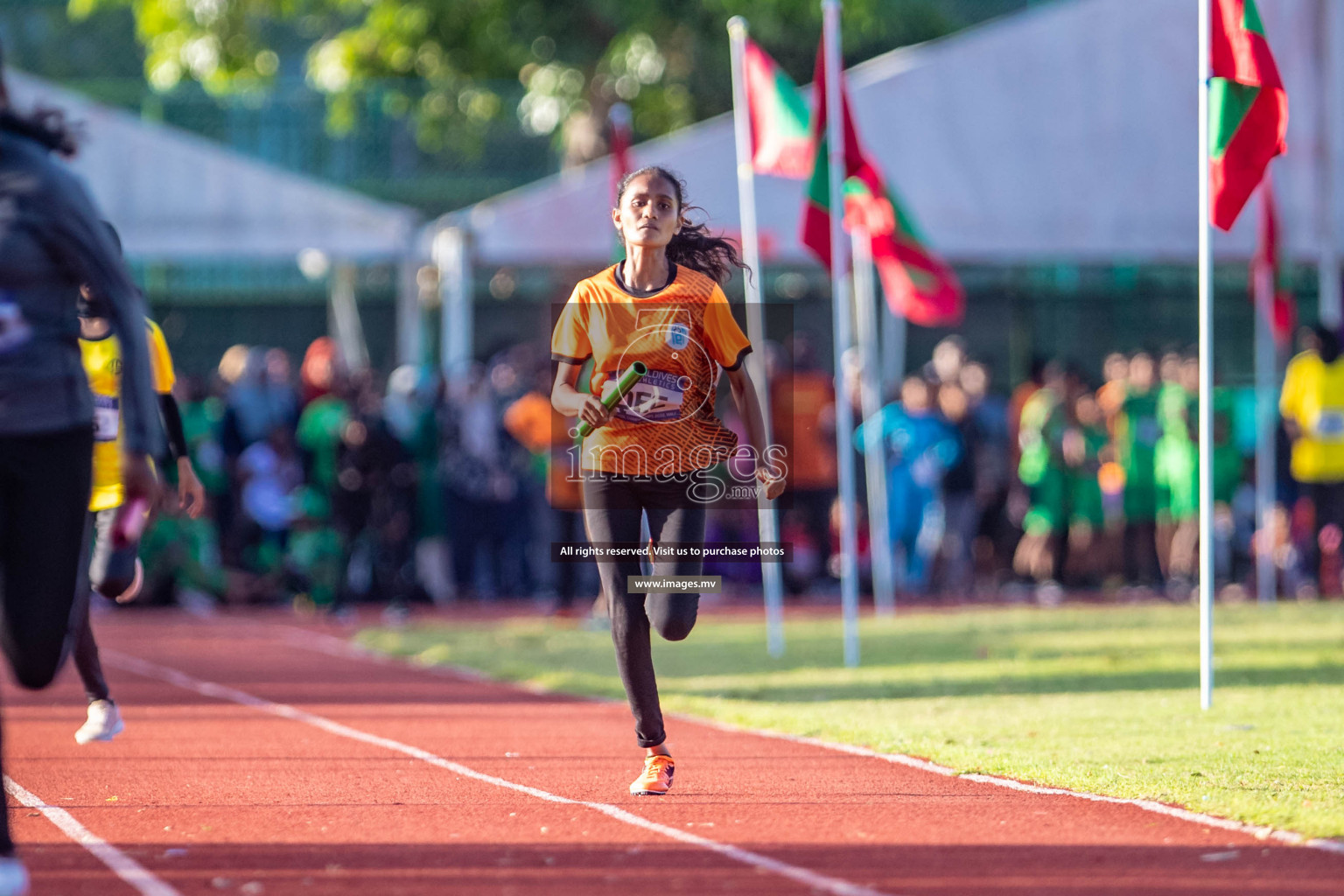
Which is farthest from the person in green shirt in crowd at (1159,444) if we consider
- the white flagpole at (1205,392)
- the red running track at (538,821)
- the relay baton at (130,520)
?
the relay baton at (130,520)

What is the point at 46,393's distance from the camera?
5086 millimetres

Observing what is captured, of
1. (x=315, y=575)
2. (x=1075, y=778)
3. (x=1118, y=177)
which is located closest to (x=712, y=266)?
(x=1075, y=778)

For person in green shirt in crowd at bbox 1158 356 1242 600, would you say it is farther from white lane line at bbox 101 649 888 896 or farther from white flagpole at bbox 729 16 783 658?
white lane line at bbox 101 649 888 896

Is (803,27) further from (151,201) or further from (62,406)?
(62,406)

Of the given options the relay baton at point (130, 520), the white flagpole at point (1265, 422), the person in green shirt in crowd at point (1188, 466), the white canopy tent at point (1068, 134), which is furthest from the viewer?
the white canopy tent at point (1068, 134)

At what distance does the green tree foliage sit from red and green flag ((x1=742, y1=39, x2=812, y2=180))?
38.7ft


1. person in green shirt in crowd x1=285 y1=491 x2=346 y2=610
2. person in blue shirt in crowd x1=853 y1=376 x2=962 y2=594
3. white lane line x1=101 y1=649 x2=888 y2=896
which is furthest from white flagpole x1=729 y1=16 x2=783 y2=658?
person in green shirt in crowd x1=285 y1=491 x2=346 y2=610

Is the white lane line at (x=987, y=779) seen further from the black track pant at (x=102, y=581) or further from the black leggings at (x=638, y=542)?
the black track pant at (x=102, y=581)

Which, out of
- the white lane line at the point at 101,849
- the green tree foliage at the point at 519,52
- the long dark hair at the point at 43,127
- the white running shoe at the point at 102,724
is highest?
the green tree foliage at the point at 519,52

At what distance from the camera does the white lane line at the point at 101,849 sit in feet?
17.6

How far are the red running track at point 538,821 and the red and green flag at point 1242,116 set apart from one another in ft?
12.2

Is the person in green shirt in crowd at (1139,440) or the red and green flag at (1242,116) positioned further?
the person in green shirt in crowd at (1139,440)

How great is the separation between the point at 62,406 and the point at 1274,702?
21.7 feet

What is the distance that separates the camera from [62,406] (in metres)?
5.12
